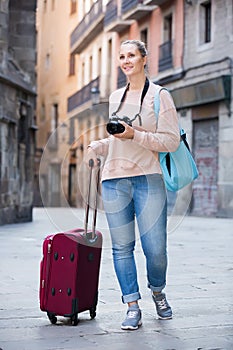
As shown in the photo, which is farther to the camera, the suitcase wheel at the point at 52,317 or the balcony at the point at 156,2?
the balcony at the point at 156,2

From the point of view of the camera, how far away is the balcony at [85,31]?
34.4 m

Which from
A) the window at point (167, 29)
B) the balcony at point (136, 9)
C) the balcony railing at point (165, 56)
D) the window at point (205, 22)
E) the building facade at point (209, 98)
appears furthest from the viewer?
the balcony at point (136, 9)

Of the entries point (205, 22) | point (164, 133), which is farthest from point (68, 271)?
point (205, 22)

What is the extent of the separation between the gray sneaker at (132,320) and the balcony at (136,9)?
22665 millimetres

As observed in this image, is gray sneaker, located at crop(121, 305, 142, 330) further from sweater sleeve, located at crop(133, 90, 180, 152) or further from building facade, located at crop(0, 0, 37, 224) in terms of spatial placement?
building facade, located at crop(0, 0, 37, 224)

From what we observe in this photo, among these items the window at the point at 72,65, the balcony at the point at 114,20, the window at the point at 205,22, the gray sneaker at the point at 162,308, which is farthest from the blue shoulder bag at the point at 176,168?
the window at the point at 72,65

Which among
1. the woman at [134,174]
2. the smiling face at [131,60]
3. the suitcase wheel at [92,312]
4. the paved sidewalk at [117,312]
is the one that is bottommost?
the paved sidewalk at [117,312]

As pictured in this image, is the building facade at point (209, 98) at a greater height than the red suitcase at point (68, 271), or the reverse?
the building facade at point (209, 98)

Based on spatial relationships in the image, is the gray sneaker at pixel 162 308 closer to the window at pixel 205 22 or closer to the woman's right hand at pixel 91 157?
the woman's right hand at pixel 91 157

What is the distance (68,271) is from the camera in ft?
17.0

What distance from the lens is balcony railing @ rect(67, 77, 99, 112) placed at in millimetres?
36381

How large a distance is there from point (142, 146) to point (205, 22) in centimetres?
1998

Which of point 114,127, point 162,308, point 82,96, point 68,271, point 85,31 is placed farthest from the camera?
point 82,96

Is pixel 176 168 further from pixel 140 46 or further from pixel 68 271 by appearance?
pixel 68 271
